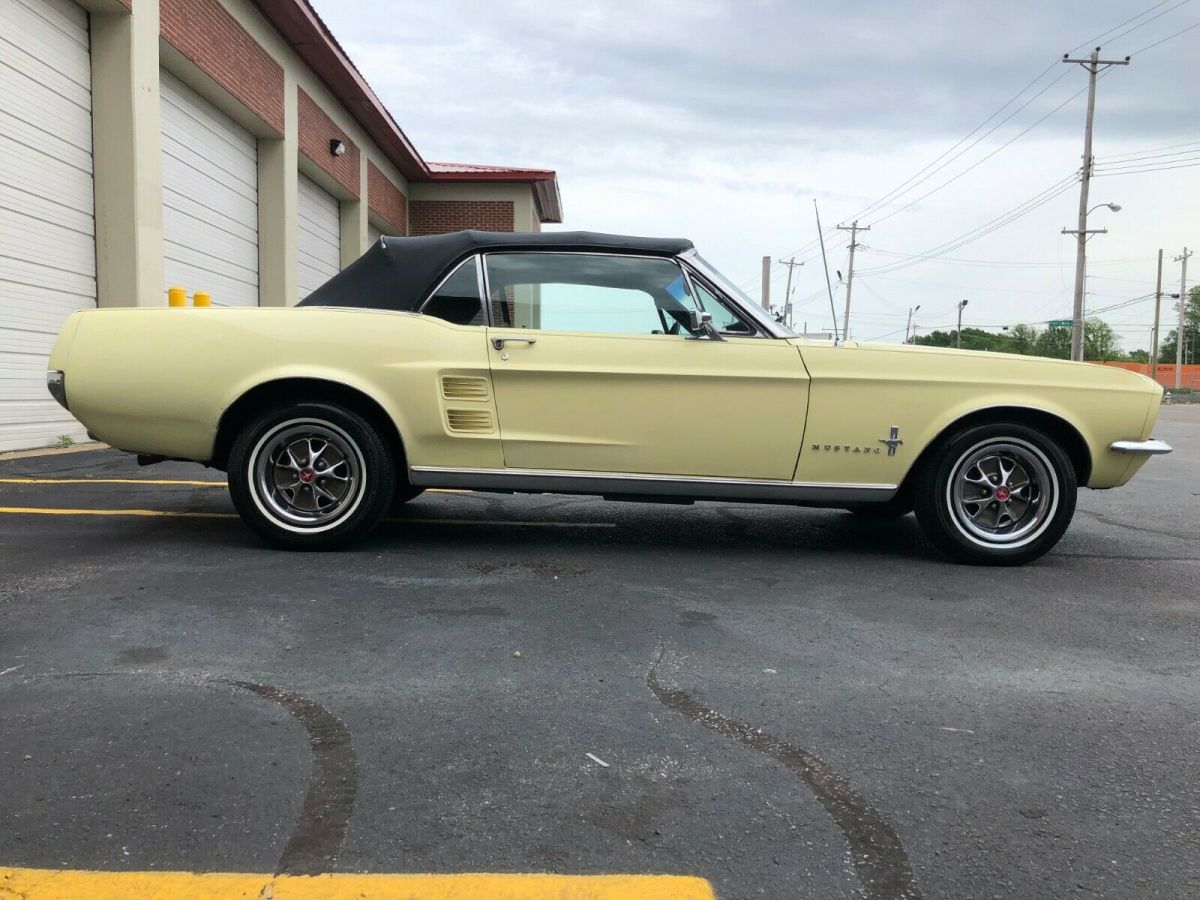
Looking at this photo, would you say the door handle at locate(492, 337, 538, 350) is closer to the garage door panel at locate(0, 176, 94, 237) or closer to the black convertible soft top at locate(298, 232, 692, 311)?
the black convertible soft top at locate(298, 232, 692, 311)

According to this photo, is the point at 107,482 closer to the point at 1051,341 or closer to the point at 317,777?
the point at 317,777

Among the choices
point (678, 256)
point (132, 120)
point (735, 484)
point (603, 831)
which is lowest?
point (603, 831)

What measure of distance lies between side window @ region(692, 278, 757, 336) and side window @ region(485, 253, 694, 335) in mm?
67

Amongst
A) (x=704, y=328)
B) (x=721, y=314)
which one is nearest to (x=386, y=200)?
(x=721, y=314)

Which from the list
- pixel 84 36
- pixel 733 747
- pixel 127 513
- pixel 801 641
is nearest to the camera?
pixel 733 747

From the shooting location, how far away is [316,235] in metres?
16.1

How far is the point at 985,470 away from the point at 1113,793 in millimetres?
2533

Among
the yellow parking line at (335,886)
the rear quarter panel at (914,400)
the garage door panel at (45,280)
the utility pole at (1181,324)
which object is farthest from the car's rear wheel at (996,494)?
the utility pole at (1181,324)

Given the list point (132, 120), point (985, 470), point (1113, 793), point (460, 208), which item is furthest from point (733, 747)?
point (460, 208)

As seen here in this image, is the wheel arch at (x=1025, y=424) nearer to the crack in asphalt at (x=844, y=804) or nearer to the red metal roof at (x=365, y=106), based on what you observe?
the crack in asphalt at (x=844, y=804)

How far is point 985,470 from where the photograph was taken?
449 centimetres

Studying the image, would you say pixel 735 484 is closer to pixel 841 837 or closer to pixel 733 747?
pixel 733 747

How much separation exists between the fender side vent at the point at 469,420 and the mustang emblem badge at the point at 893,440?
1.91 meters

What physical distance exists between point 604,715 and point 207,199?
35.9 feet
